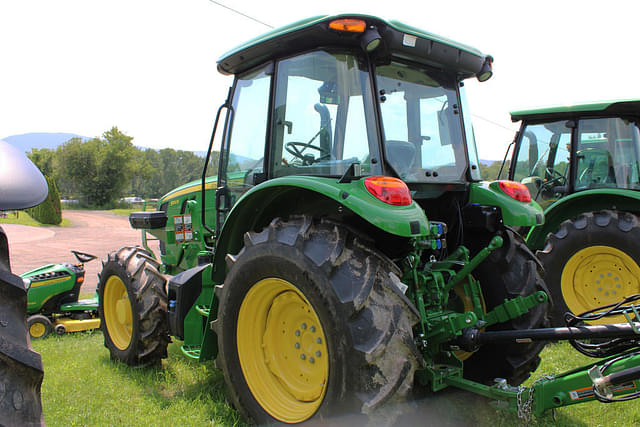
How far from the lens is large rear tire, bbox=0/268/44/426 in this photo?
1364 millimetres

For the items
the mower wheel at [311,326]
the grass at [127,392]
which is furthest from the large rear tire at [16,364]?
the grass at [127,392]

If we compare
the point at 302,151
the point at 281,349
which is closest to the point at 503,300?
the point at 281,349

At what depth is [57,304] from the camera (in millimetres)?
5668

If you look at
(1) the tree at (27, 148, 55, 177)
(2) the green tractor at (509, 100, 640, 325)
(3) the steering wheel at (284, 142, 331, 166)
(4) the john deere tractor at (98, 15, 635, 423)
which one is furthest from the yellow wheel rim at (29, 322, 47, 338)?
(1) the tree at (27, 148, 55, 177)

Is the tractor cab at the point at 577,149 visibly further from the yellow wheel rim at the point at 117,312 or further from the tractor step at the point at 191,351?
the yellow wheel rim at the point at 117,312

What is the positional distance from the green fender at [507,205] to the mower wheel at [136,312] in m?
2.78

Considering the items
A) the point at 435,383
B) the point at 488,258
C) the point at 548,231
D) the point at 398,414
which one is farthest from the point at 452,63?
the point at 548,231

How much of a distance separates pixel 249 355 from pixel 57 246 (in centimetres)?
1687

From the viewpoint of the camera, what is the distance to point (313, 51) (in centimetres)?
306

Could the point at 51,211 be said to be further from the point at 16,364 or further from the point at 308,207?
the point at 16,364

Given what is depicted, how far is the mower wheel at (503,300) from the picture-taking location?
338cm

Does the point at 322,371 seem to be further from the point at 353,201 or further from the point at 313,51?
the point at 313,51

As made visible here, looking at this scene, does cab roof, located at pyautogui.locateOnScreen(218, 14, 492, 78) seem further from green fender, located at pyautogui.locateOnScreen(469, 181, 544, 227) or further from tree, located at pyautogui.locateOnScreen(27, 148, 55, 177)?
tree, located at pyautogui.locateOnScreen(27, 148, 55, 177)

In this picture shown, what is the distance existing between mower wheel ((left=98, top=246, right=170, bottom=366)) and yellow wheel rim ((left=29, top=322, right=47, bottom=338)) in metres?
1.15
